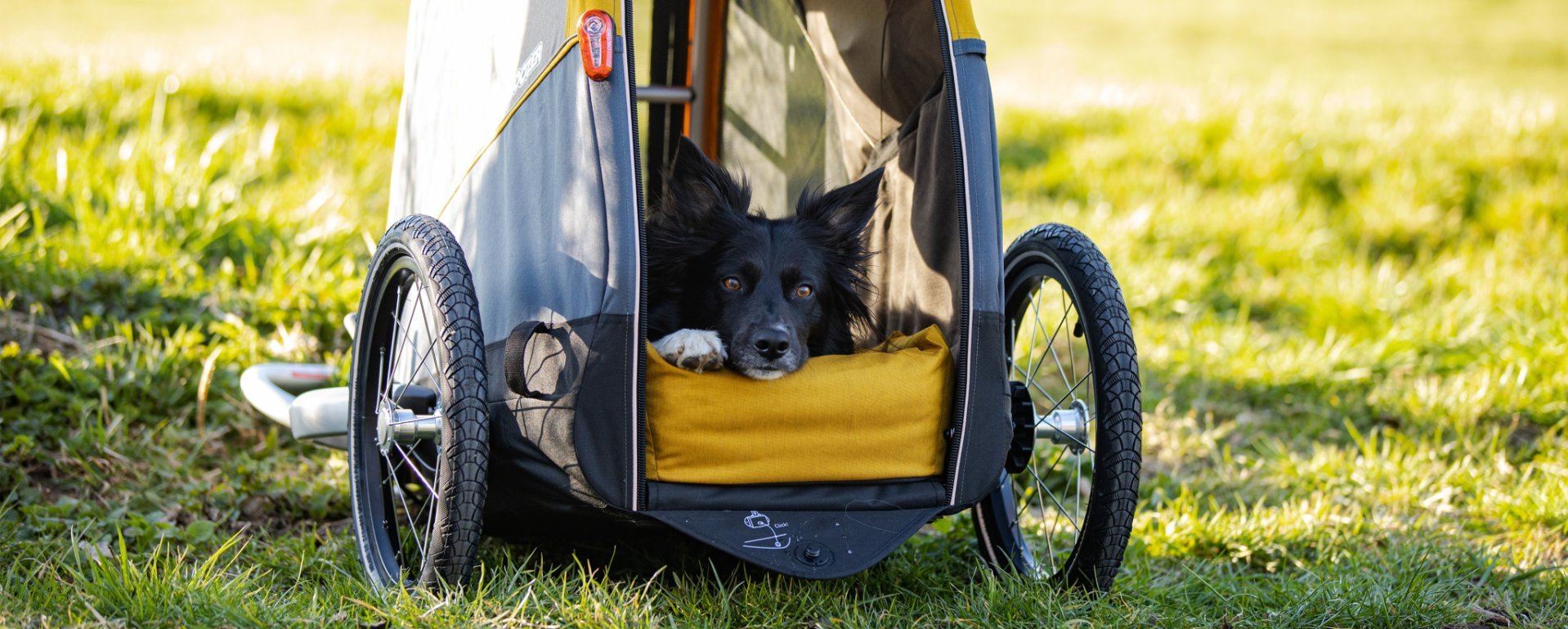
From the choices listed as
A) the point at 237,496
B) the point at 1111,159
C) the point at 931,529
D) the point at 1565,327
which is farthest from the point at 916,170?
the point at 1111,159

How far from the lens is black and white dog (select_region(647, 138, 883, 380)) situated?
10.1 ft

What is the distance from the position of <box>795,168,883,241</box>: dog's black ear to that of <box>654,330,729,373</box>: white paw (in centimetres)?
59

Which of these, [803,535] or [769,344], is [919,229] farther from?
[803,535]

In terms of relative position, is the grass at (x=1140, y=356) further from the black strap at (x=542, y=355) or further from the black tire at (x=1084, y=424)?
the black strap at (x=542, y=355)

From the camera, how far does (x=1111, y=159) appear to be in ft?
26.6

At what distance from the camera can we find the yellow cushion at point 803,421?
2484 mm

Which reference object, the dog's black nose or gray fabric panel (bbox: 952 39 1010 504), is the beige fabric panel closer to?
gray fabric panel (bbox: 952 39 1010 504)

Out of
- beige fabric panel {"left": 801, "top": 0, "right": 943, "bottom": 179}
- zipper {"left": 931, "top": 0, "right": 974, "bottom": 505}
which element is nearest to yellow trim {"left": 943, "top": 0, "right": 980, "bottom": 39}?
zipper {"left": 931, "top": 0, "right": 974, "bottom": 505}

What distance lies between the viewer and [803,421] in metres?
2.53

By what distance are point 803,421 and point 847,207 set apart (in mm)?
818

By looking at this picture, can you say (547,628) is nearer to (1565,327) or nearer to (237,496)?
(237,496)

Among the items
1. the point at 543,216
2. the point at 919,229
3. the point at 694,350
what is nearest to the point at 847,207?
the point at 919,229

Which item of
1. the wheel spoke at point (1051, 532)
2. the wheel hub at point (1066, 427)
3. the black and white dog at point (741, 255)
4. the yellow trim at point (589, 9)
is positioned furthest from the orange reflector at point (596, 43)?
the wheel spoke at point (1051, 532)

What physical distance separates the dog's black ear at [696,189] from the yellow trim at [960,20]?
0.75 m
